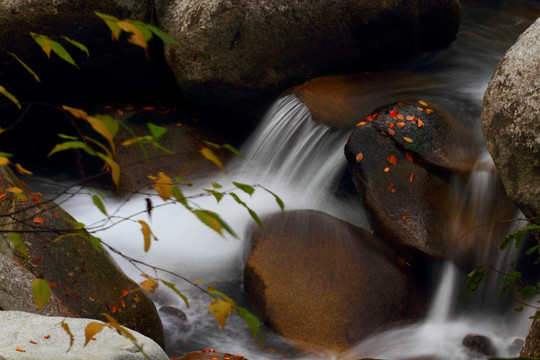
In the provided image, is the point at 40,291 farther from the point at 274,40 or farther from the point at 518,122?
the point at 274,40

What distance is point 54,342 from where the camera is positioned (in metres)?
2.82

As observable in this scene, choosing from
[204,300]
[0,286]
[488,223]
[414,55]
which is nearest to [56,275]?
[0,286]

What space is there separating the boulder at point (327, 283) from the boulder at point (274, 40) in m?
2.24

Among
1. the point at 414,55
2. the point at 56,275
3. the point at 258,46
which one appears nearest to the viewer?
the point at 56,275

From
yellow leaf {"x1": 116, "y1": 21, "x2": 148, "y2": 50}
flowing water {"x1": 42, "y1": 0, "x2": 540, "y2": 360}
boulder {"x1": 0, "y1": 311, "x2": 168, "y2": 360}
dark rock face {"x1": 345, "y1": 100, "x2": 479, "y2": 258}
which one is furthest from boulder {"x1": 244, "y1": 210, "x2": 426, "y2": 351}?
yellow leaf {"x1": 116, "y1": 21, "x2": 148, "y2": 50}

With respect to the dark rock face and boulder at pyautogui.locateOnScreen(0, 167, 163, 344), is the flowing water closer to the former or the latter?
the dark rock face

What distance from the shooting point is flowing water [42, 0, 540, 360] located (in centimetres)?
486

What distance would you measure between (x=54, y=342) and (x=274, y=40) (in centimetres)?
477

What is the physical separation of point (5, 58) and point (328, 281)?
4.96 meters

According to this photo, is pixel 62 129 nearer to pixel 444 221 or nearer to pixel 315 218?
pixel 315 218

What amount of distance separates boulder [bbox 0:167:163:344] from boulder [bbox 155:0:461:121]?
10.3 feet

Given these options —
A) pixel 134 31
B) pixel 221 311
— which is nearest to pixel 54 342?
pixel 221 311

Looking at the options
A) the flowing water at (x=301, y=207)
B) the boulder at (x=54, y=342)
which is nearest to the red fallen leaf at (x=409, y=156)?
the flowing water at (x=301, y=207)

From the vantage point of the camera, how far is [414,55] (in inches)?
294
